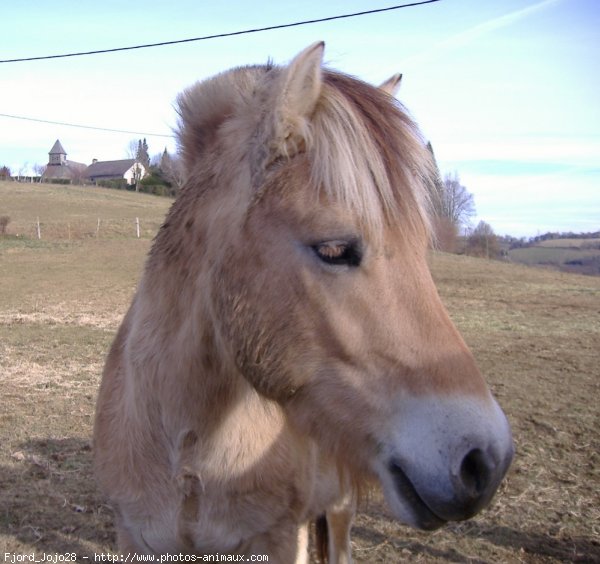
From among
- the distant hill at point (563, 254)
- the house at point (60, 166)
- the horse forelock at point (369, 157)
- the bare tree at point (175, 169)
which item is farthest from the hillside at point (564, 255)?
the house at point (60, 166)

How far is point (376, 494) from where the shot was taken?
91.7 inches

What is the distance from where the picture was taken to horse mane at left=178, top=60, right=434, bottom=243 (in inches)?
77.2

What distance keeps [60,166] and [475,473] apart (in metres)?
119

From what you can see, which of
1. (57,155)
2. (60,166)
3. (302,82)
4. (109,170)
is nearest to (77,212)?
(302,82)

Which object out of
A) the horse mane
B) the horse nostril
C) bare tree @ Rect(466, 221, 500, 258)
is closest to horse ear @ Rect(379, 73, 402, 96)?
the horse mane

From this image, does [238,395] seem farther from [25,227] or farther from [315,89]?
[25,227]

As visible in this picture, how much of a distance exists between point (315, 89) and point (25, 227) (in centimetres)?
3531

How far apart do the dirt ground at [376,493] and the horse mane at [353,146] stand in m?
1.31

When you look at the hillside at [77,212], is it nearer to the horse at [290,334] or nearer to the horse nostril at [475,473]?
the horse at [290,334]

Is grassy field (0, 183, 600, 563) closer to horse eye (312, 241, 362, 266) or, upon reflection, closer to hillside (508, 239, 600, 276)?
horse eye (312, 241, 362, 266)

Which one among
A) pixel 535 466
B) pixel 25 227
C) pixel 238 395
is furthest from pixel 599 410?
pixel 25 227

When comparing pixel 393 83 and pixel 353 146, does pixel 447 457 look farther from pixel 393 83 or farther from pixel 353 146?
pixel 393 83

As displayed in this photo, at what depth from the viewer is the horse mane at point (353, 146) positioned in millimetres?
1960

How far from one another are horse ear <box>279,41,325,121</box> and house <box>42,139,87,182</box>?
4207 inches
